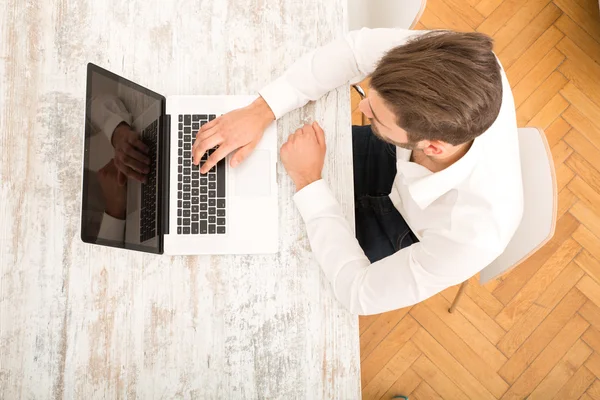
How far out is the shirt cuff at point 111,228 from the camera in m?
0.96

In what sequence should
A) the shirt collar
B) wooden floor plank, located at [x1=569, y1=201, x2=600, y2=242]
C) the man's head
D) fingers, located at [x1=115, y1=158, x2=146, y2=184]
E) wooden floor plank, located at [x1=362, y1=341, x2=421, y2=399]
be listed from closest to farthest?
the man's head
the shirt collar
fingers, located at [x1=115, y1=158, x2=146, y2=184]
wooden floor plank, located at [x1=362, y1=341, x2=421, y2=399]
wooden floor plank, located at [x1=569, y1=201, x2=600, y2=242]

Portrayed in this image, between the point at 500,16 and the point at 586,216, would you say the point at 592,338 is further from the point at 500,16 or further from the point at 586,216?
the point at 500,16

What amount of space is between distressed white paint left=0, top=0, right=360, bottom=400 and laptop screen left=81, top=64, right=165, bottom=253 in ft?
0.29

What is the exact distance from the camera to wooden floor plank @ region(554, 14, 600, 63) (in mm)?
2043

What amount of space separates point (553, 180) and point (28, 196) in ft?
3.84

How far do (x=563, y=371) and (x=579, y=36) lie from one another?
1412 mm

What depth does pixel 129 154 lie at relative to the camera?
1041mm

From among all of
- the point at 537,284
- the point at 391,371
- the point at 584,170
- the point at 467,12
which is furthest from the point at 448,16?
the point at 391,371

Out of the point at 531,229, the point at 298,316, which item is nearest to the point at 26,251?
the point at 298,316

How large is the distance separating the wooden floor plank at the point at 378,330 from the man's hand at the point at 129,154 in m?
1.16

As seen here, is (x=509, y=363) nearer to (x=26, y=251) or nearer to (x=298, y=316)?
(x=298, y=316)

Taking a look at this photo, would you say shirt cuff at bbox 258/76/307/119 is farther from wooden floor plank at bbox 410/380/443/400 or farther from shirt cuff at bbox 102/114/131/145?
wooden floor plank at bbox 410/380/443/400

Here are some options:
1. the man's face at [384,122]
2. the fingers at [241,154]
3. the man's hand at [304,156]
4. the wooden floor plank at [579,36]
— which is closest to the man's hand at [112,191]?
the fingers at [241,154]

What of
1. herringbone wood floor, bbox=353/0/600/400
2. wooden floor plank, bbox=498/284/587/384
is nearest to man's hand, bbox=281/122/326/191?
herringbone wood floor, bbox=353/0/600/400
